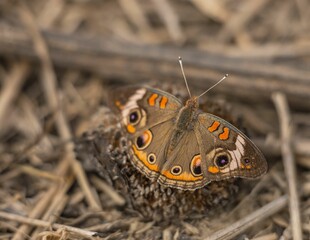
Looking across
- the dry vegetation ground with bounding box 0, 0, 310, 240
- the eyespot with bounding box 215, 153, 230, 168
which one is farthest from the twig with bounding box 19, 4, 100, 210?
the eyespot with bounding box 215, 153, 230, 168

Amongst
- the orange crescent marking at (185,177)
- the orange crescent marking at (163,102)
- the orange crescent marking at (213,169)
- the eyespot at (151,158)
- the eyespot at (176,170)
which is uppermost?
the orange crescent marking at (163,102)

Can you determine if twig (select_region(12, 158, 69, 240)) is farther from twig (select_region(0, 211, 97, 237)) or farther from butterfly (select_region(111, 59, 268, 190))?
butterfly (select_region(111, 59, 268, 190))

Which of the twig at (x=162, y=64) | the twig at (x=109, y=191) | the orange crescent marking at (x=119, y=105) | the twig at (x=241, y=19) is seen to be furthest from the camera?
the twig at (x=241, y=19)

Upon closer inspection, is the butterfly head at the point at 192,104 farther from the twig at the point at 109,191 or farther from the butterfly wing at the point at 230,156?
the twig at the point at 109,191

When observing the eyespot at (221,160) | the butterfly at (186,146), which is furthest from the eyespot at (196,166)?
the eyespot at (221,160)

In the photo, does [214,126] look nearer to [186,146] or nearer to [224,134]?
[224,134]

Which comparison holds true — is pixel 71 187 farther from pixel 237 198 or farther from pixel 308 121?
pixel 308 121

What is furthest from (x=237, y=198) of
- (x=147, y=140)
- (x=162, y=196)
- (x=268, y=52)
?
(x=268, y=52)
